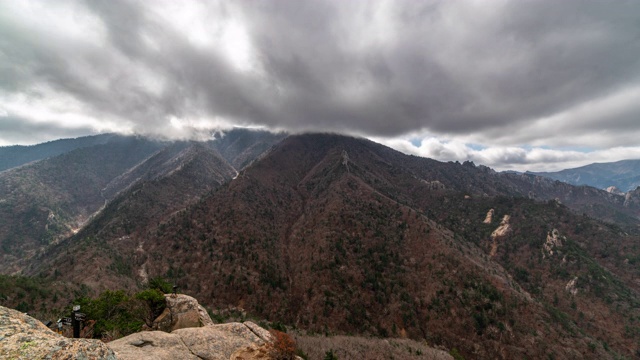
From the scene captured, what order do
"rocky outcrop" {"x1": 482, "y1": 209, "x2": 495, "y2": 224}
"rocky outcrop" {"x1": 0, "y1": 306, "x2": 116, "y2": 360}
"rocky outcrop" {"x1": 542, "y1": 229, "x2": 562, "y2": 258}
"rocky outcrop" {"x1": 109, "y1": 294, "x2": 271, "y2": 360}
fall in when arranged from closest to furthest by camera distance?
"rocky outcrop" {"x1": 0, "y1": 306, "x2": 116, "y2": 360}
"rocky outcrop" {"x1": 109, "y1": 294, "x2": 271, "y2": 360}
"rocky outcrop" {"x1": 542, "y1": 229, "x2": 562, "y2": 258}
"rocky outcrop" {"x1": 482, "y1": 209, "x2": 495, "y2": 224}

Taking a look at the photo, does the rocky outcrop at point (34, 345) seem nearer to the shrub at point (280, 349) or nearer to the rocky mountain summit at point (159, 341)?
the rocky mountain summit at point (159, 341)

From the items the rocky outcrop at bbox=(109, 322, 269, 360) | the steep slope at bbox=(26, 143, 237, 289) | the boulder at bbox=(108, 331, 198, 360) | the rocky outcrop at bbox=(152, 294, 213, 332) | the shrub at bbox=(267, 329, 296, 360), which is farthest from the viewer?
the steep slope at bbox=(26, 143, 237, 289)

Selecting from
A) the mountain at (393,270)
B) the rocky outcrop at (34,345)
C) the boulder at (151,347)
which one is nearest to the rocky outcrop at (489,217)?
the mountain at (393,270)

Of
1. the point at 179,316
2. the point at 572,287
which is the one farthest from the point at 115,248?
the point at 572,287

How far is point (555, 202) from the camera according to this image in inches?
7298

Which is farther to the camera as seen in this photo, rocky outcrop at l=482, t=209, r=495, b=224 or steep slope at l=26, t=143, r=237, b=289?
rocky outcrop at l=482, t=209, r=495, b=224

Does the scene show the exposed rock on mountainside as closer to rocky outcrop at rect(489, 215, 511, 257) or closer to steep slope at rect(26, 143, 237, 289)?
rocky outcrop at rect(489, 215, 511, 257)

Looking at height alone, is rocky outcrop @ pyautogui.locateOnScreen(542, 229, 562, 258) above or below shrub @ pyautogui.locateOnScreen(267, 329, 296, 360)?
below

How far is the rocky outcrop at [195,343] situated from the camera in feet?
54.8

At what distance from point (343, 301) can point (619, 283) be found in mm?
126680

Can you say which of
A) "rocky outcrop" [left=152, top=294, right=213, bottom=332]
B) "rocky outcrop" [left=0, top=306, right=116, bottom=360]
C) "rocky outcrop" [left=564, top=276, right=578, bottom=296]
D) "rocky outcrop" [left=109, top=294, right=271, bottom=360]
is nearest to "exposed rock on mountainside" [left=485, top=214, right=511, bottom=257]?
"rocky outcrop" [left=564, top=276, right=578, bottom=296]

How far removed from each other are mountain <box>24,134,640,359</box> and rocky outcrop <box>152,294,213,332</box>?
2871 inches

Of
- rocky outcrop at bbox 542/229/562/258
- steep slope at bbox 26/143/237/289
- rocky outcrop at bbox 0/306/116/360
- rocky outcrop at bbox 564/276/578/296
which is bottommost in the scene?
rocky outcrop at bbox 564/276/578/296

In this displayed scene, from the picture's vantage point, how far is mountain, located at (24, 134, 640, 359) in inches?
3418
